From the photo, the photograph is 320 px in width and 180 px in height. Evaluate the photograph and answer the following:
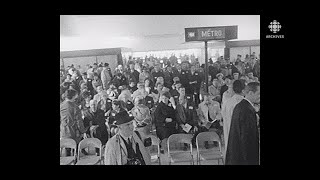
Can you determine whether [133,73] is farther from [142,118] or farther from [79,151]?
[79,151]

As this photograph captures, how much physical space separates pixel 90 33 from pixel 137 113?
87 cm

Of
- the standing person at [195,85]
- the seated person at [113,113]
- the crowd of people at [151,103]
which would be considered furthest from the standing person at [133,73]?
the standing person at [195,85]

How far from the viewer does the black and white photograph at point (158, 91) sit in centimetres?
330

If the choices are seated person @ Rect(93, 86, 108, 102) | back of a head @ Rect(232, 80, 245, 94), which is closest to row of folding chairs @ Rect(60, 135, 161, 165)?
seated person @ Rect(93, 86, 108, 102)

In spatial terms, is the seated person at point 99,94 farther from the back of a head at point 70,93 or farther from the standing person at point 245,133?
the standing person at point 245,133

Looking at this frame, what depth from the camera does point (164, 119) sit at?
3.34 metres

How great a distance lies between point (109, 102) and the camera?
3385mm
